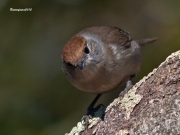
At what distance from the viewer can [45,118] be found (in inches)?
Answer: 281

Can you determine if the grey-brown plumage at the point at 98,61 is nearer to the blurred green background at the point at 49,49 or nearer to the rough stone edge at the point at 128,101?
the rough stone edge at the point at 128,101

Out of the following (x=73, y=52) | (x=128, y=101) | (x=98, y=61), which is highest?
(x=73, y=52)

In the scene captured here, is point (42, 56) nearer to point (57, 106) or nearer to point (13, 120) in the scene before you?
point (57, 106)

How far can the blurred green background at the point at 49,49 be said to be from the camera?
6.89 meters

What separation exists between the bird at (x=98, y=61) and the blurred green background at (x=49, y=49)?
150cm

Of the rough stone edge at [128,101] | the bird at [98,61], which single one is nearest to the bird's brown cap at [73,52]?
the bird at [98,61]

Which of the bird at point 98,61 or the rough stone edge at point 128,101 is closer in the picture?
the rough stone edge at point 128,101

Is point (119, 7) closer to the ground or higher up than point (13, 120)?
higher up

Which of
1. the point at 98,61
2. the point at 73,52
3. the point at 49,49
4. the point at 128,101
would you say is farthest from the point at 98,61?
the point at 49,49

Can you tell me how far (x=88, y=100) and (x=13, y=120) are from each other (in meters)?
1.43

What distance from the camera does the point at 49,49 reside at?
26.4 ft

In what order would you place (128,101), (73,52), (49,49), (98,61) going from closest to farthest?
(128,101)
(73,52)
(98,61)
(49,49)

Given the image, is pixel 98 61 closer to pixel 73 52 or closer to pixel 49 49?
pixel 73 52

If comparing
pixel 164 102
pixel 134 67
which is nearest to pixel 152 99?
pixel 164 102
